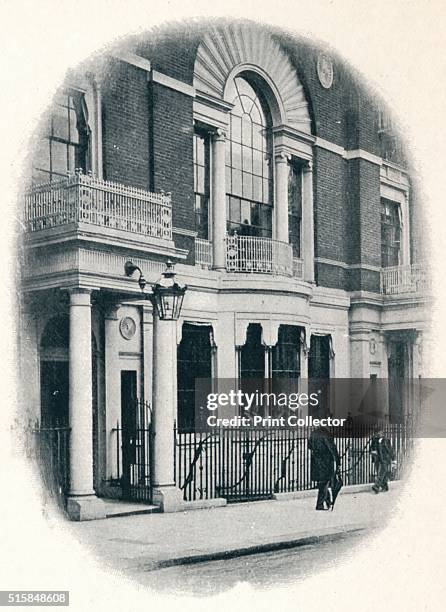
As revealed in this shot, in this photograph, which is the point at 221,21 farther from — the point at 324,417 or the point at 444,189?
the point at 324,417

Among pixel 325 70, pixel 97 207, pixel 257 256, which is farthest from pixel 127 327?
pixel 325 70

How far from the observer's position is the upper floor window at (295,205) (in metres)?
13.6

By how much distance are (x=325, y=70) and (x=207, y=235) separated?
9.53 ft

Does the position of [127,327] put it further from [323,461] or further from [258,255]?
[323,461]

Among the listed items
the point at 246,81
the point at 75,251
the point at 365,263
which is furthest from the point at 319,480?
the point at 246,81

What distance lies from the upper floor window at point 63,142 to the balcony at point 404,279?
4.29 meters

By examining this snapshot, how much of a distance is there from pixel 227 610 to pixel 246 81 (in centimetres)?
753

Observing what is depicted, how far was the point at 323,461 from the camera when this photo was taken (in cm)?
1173

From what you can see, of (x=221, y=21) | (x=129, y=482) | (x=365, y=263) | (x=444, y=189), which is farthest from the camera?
(x=365, y=263)

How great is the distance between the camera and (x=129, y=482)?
1195 centimetres

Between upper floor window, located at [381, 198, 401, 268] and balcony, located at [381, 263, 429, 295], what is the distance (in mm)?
127

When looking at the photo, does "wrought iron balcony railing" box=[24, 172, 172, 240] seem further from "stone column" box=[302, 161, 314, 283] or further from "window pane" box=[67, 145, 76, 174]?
"stone column" box=[302, 161, 314, 283]

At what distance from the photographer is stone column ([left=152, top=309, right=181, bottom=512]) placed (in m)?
11.7

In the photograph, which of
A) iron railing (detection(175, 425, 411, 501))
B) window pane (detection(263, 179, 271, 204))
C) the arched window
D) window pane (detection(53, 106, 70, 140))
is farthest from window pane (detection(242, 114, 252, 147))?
iron railing (detection(175, 425, 411, 501))
